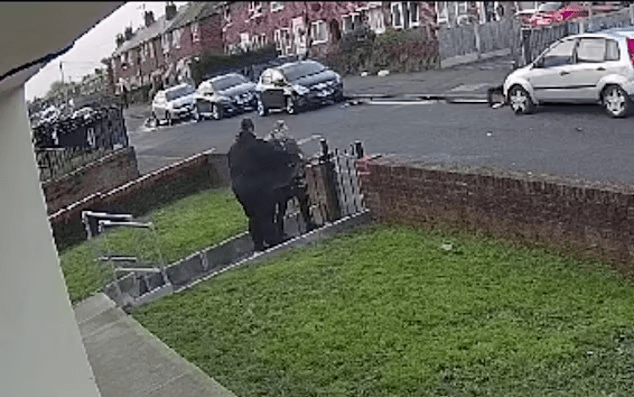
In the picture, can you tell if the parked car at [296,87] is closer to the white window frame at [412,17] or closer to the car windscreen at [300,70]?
the car windscreen at [300,70]

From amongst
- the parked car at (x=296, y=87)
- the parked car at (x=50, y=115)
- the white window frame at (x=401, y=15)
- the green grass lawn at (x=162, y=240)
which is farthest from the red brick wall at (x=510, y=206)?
the parked car at (x=296, y=87)

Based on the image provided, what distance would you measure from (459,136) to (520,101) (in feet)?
4.13

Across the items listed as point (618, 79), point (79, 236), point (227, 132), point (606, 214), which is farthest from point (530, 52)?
point (606, 214)

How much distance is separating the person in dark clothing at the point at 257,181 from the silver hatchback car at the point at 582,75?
12.6 feet

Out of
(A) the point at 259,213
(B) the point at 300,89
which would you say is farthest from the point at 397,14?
(B) the point at 300,89

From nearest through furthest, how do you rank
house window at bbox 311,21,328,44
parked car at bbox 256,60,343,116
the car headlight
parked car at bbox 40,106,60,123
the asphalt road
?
the asphalt road, house window at bbox 311,21,328,44, parked car at bbox 40,106,60,123, parked car at bbox 256,60,343,116, the car headlight

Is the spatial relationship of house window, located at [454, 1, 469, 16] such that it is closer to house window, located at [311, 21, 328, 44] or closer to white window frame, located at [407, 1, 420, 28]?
white window frame, located at [407, 1, 420, 28]

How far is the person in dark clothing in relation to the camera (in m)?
11.1

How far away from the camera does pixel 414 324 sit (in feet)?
23.0

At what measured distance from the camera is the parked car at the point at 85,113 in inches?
658

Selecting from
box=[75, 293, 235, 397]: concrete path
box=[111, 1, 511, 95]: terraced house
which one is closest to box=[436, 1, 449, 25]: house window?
box=[75, 293, 235, 397]: concrete path

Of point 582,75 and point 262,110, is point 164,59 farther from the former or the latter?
point 582,75

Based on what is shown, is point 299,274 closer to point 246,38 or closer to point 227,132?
point 246,38

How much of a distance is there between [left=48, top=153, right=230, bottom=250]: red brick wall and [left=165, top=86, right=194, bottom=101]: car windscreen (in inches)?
60.1
